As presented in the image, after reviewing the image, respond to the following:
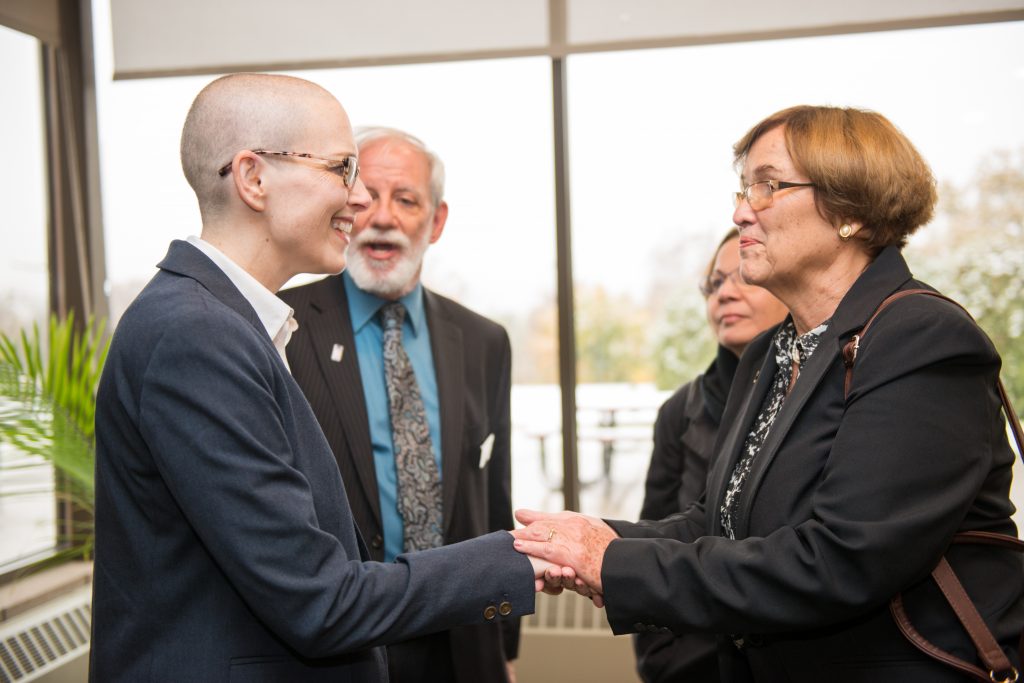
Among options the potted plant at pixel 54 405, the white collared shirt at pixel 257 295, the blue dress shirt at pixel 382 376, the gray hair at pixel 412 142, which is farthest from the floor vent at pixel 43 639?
the white collared shirt at pixel 257 295

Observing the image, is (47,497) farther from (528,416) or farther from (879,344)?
(879,344)

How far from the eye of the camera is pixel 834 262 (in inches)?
69.5

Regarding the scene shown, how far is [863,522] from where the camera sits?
4.68ft

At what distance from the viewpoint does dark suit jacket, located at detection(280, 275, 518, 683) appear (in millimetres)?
2221

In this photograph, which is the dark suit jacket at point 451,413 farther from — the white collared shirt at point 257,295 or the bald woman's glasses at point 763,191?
the bald woman's glasses at point 763,191

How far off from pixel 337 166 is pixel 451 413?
3.26 feet

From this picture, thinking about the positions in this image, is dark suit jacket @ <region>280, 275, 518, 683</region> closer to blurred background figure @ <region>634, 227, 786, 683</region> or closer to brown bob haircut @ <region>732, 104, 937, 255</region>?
blurred background figure @ <region>634, 227, 786, 683</region>

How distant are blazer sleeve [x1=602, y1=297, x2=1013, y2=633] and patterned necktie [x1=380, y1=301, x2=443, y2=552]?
81cm

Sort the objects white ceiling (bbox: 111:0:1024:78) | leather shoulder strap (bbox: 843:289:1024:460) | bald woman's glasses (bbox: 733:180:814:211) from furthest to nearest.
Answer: white ceiling (bbox: 111:0:1024:78) < bald woman's glasses (bbox: 733:180:814:211) < leather shoulder strap (bbox: 843:289:1024:460)

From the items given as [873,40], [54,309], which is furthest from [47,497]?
[873,40]

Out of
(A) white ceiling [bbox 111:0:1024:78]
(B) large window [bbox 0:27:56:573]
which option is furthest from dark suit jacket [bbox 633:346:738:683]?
(B) large window [bbox 0:27:56:573]

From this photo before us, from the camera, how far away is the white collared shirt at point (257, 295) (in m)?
1.44

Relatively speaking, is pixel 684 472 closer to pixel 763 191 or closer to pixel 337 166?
pixel 763 191

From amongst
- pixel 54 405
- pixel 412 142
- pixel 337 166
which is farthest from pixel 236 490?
pixel 54 405
